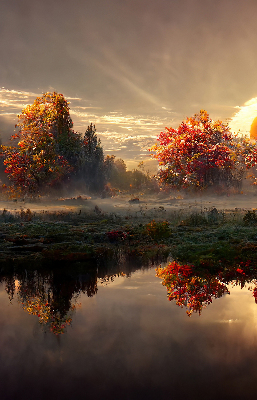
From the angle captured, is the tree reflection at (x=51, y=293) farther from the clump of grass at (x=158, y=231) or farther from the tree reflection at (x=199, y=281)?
the clump of grass at (x=158, y=231)

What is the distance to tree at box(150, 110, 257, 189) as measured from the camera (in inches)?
912

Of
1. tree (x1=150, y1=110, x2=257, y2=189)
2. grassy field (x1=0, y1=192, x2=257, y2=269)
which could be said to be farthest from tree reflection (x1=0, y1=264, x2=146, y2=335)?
tree (x1=150, y1=110, x2=257, y2=189)

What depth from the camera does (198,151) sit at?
23.6m

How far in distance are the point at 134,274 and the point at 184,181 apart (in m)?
14.5

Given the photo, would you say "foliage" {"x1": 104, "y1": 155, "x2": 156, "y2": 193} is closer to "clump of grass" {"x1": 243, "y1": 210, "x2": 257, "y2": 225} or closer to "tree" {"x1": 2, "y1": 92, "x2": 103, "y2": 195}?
"tree" {"x1": 2, "y1": 92, "x2": 103, "y2": 195}

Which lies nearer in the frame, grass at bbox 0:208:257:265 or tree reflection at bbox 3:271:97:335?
tree reflection at bbox 3:271:97:335

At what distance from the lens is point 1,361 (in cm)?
531

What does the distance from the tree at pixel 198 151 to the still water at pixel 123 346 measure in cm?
1563

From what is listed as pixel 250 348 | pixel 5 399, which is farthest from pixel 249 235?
pixel 5 399

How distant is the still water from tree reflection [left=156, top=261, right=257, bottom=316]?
261 millimetres

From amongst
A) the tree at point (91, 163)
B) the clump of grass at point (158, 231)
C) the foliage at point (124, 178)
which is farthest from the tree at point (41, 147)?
the foliage at point (124, 178)

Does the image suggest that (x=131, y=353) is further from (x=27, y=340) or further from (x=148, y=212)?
(x=148, y=212)

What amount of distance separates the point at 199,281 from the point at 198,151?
50.7 feet

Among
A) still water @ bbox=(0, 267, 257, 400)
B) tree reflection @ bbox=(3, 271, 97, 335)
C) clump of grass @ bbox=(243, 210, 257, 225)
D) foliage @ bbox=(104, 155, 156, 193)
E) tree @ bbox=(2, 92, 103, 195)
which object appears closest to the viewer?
still water @ bbox=(0, 267, 257, 400)
